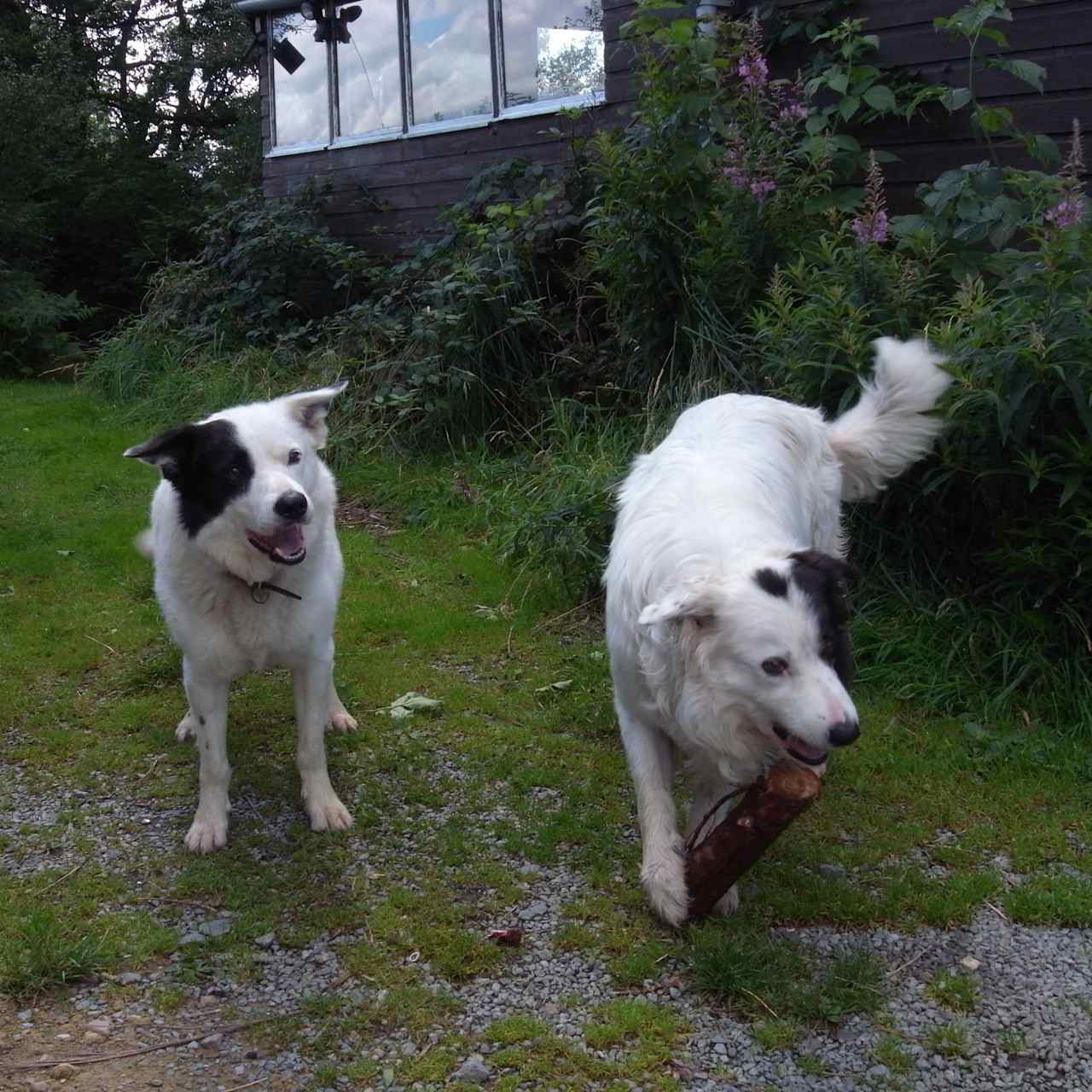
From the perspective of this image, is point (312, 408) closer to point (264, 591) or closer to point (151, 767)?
point (264, 591)

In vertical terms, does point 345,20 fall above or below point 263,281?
above

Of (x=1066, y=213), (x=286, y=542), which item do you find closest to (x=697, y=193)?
(x=1066, y=213)

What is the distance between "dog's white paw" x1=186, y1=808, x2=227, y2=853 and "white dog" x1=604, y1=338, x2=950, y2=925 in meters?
1.36

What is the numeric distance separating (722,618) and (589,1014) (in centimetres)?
106

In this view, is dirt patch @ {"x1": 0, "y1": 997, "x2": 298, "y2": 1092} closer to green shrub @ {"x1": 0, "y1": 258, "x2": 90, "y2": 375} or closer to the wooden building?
the wooden building

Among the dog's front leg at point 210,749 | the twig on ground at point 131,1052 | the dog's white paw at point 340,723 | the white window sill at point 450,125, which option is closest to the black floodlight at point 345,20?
the white window sill at point 450,125

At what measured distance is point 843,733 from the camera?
2689 millimetres

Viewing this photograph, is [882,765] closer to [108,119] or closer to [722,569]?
[722,569]

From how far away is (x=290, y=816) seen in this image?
3793mm

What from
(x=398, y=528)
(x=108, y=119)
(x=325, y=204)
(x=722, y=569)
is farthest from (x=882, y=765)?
(x=108, y=119)

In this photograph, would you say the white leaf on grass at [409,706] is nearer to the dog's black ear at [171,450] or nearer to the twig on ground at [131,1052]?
the dog's black ear at [171,450]

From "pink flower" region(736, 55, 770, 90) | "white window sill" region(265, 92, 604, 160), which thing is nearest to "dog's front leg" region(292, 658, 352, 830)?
"pink flower" region(736, 55, 770, 90)

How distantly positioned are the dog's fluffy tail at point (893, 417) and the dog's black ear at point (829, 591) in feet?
5.10

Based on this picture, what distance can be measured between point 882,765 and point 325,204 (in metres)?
9.46
